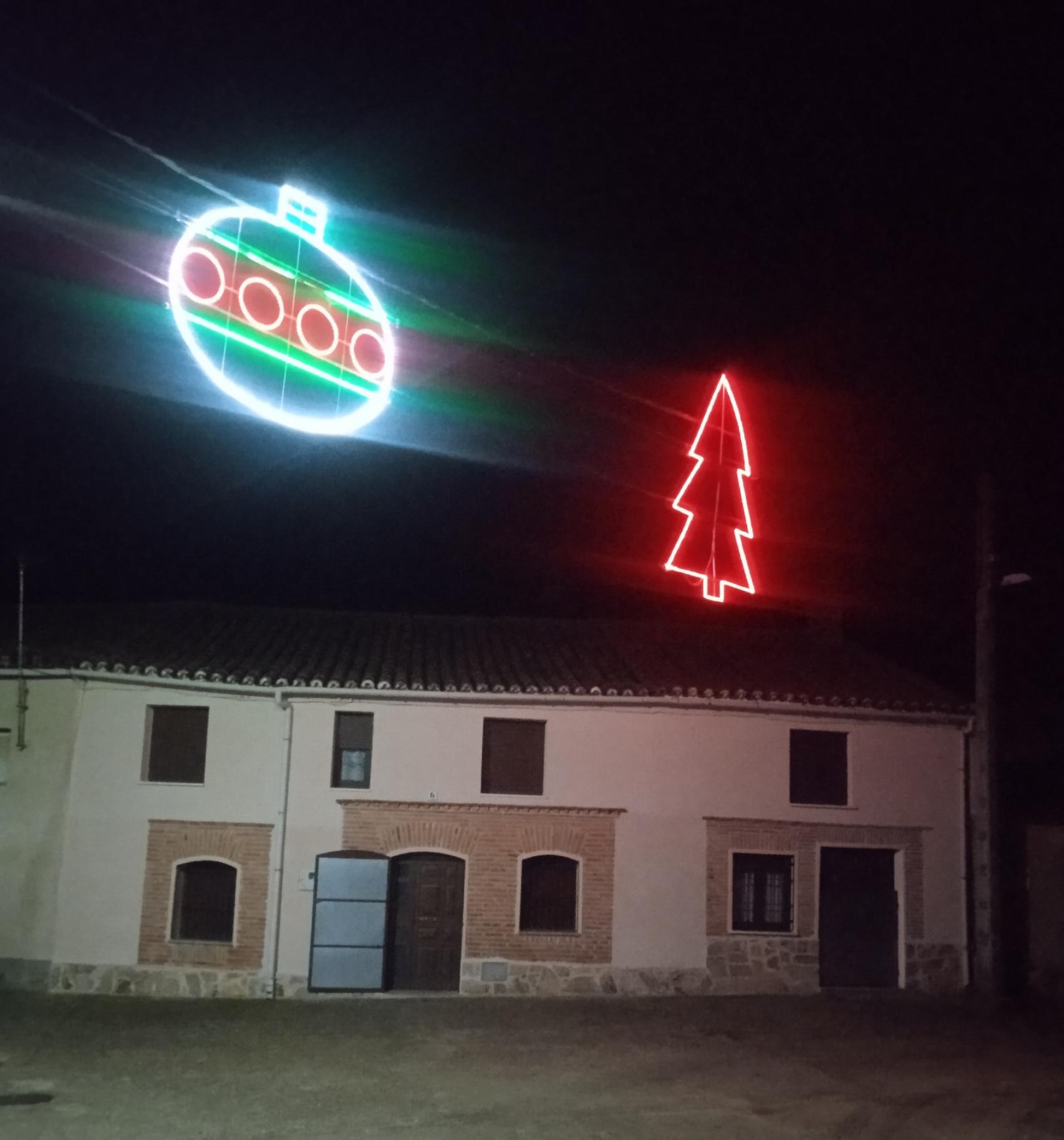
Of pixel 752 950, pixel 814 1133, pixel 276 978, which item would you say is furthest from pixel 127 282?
pixel 752 950

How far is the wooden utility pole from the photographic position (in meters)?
16.2

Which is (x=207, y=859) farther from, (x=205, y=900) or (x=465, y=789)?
(x=465, y=789)

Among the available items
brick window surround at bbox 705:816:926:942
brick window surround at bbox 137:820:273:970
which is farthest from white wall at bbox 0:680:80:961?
brick window surround at bbox 705:816:926:942

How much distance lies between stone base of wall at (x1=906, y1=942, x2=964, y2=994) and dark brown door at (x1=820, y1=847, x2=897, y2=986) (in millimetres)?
256

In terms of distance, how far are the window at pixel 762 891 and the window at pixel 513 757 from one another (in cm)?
326

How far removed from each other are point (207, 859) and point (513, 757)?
4.68 m

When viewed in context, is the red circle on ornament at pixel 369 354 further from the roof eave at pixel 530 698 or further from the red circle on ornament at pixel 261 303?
the roof eave at pixel 530 698

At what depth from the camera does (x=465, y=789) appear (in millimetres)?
16406

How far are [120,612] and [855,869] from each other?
1289cm

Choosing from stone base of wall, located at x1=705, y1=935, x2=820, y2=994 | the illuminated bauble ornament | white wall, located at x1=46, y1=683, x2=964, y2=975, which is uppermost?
the illuminated bauble ornament

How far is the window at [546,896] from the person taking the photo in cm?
1645

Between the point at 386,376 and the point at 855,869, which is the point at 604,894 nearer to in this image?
the point at 855,869

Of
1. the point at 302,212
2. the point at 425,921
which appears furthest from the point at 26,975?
the point at 302,212

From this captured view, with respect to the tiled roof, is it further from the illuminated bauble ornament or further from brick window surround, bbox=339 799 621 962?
the illuminated bauble ornament
